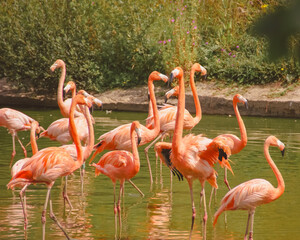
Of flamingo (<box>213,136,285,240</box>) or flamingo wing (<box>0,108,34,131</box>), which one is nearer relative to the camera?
flamingo (<box>213,136,285,240</box>)

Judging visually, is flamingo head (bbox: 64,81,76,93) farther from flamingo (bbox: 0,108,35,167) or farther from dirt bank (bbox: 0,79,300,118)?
dirt bank (bbox: 0,79,300,118)

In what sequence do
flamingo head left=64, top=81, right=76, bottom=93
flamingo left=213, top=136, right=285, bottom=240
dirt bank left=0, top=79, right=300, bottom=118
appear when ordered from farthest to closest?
dirt bank left=0, top=79, right=300, bottom=118, flamingo head left=64, top=81, right=76, bottom=93, flamingo left=213, top=136, right=285, bottom=240

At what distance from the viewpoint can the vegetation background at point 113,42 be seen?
1415 cm

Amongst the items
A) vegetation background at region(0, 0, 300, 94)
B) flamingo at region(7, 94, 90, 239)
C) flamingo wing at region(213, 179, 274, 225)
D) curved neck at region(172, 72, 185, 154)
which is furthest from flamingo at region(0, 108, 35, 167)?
vegetation background at region(0, 0, 300, 94)

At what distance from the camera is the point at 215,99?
12.8 m

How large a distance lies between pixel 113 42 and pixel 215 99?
3475mm

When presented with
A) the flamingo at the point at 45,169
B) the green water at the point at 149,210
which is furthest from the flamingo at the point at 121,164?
the flamingo at the point at 45,169

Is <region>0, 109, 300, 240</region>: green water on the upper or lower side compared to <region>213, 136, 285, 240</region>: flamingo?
lower

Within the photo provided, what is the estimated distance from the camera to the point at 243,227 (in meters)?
4.92

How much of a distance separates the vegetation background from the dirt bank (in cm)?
39

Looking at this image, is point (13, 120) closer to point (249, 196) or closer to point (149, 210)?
point (149, 210)

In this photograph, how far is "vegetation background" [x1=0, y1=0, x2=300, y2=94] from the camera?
46.4ft

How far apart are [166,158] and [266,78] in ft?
28.3

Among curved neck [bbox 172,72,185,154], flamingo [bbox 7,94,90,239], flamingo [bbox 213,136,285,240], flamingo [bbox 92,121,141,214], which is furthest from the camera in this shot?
flamingo [bbox 92,121,141,214]
